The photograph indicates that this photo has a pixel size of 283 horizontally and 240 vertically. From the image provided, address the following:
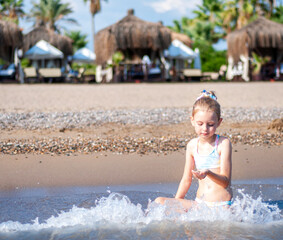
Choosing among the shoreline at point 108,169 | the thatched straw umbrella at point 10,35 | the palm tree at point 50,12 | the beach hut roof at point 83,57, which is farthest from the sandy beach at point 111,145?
the palm tree at point 50,12

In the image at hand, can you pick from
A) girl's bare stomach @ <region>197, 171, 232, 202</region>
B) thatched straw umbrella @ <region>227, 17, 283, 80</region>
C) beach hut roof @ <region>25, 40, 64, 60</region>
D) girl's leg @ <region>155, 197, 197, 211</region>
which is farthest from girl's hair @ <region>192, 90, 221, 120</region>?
thatched straw umbrella @ <region>227, 17, 283, 80</region>

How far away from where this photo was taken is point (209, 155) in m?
2.94

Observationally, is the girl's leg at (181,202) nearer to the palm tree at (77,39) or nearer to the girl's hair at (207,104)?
the girl's hair at (207,104)

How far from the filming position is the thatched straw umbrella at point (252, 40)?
22938 millimetres

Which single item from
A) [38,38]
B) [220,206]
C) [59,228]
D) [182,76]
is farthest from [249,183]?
[38,38]

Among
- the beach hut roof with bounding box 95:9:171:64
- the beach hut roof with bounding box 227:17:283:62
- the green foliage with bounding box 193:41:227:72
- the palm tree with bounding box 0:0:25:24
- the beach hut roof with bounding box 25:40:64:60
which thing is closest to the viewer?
the beach hut roof with bounding box 95:9:171:64

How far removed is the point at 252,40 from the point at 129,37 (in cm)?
714

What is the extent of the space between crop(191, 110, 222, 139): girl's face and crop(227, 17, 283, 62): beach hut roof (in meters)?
21.2

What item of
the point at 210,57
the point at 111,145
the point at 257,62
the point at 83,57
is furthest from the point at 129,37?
the point at 210,57

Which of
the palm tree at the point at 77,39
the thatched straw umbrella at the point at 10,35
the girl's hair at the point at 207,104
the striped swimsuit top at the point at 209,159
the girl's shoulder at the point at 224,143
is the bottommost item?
the striped swimsuit top at the point at 209,159

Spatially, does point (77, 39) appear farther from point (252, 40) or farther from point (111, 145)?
point (111, 145)

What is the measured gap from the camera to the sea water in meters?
2.72

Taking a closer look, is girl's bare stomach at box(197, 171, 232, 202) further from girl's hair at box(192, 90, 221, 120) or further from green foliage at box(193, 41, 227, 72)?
green foliage at box(193, 41, 227, 72)

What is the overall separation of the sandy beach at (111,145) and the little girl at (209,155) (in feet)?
3.87
